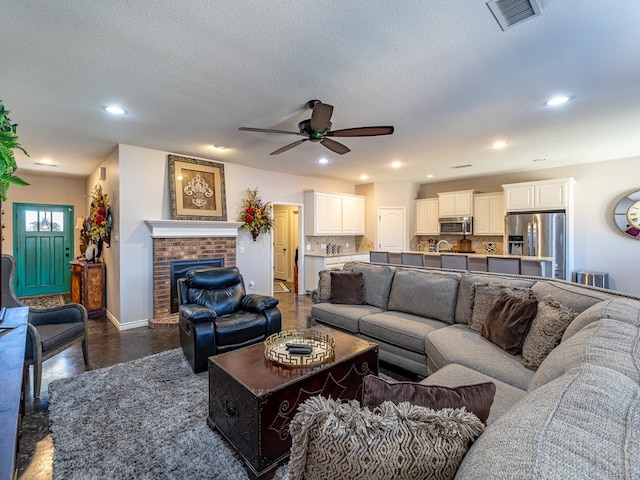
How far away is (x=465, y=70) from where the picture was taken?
2.40 metres

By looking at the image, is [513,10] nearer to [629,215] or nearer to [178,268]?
[178,268]

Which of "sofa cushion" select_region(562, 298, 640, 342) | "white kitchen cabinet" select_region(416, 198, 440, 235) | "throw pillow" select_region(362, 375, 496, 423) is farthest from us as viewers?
"white kitchen cabinet" select_region(416, 198, 440, 235)

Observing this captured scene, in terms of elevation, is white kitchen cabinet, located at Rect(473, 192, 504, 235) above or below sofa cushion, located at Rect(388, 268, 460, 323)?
above

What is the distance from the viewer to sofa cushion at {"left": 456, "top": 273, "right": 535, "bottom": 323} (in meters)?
2.73

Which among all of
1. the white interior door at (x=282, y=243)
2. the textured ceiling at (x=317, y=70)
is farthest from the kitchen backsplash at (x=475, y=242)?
the white interior door at (x=282, y=243)

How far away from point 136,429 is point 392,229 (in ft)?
21.2

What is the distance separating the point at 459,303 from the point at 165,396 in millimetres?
2729

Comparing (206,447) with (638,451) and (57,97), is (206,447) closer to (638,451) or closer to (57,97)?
(638,451)

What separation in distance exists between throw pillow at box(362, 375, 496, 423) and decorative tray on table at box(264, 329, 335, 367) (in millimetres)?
1101

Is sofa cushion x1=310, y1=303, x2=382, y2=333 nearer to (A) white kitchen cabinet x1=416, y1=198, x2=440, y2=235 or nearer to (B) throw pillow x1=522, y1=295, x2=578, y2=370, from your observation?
(B) throw pillow x1=522, y1=295, x2=578, y2=370

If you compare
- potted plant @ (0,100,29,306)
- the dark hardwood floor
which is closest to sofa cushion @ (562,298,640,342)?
the dark hardwood floor

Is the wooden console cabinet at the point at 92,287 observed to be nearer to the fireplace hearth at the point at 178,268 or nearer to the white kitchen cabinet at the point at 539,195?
the fireplace hearth at the point at 178,268

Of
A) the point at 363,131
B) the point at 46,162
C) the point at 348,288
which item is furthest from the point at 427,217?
the point at 46,162

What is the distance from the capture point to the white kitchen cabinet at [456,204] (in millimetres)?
6793
